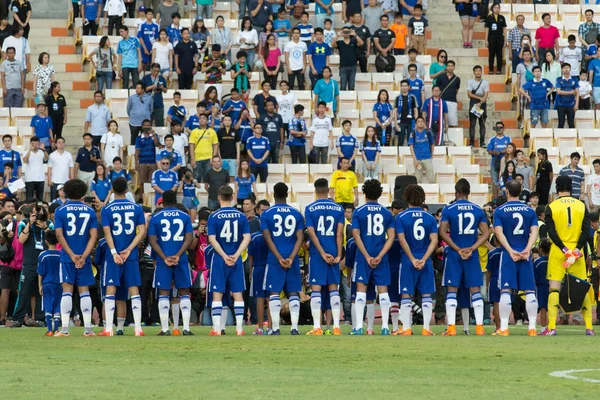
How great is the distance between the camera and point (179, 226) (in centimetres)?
1778

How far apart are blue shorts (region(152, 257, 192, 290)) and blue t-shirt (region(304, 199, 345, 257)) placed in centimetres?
182

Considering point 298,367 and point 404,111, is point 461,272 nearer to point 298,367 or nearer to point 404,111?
point 298,367

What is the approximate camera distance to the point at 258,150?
2827 cm

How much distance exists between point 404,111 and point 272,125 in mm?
3291

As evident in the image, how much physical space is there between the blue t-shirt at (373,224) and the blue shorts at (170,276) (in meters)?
2.43

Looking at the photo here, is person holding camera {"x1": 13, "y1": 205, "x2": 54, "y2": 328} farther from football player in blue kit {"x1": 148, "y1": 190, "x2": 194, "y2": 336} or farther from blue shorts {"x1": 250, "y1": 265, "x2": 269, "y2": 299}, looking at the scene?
blue shorts {"x1": 250, "y1": 265, "x2": 269, "y2": 299}

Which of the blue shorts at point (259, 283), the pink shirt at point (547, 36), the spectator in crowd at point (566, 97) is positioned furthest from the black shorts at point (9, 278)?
the pink shirt at point (547, 36)

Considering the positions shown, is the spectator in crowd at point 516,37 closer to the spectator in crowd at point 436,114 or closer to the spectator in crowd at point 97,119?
the spectator in crowd at point 436,114

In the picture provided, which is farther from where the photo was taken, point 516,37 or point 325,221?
point 516,37

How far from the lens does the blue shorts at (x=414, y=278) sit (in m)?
17.9

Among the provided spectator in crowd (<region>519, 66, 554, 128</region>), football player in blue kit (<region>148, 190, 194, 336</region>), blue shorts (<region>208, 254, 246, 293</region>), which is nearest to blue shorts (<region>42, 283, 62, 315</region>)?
football player in blue kit (<region>148, 190, 194, 336</region>)

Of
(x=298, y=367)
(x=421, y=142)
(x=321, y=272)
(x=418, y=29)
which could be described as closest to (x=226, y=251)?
(x=321, y=272)

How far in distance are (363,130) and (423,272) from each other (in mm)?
12734

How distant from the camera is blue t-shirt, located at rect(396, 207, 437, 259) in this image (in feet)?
59.0
